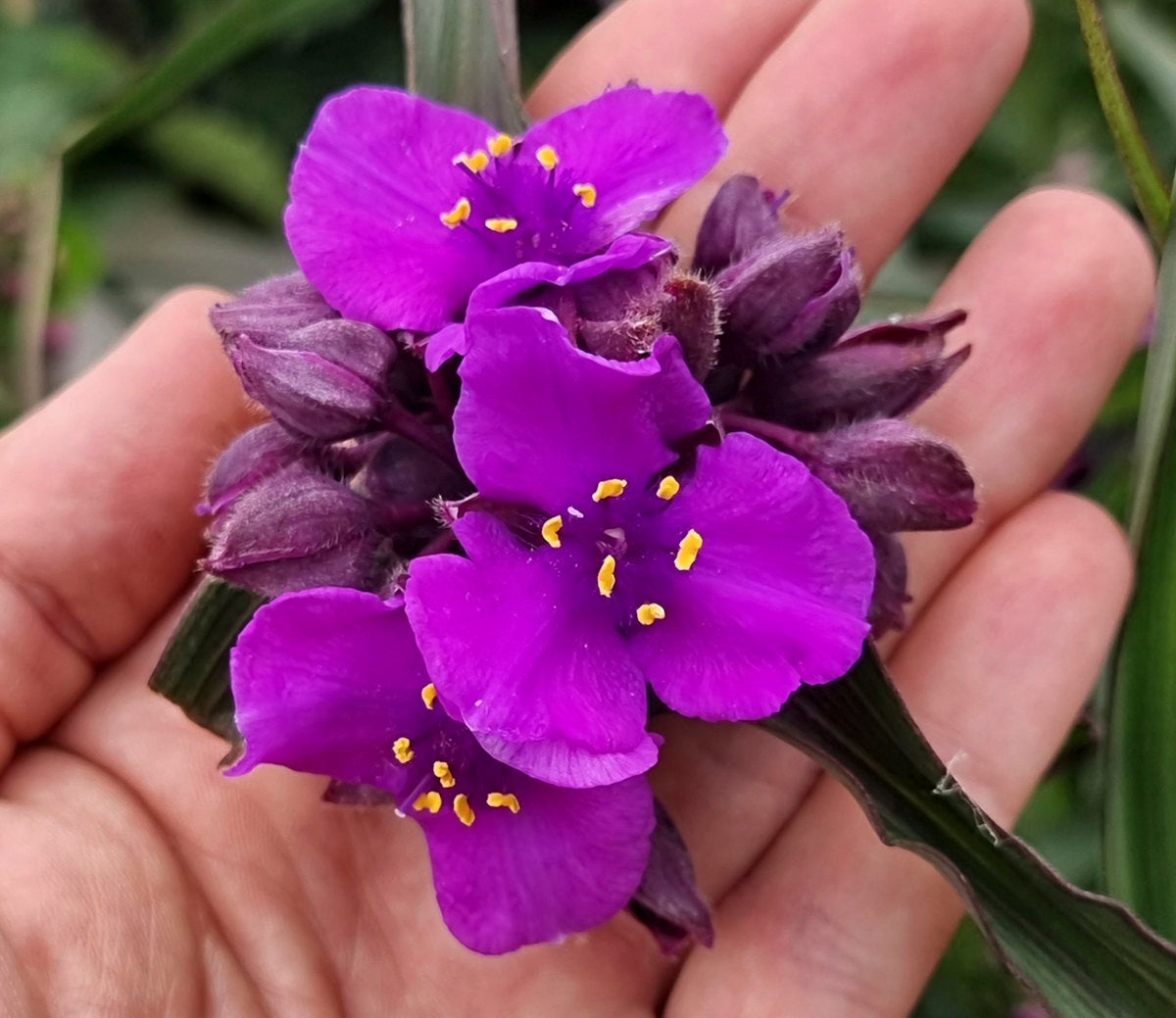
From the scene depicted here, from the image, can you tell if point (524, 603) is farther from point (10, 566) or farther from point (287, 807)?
point (10, 566)

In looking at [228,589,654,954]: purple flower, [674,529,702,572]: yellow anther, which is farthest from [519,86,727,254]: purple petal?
[228,589,654,954]: purple flower

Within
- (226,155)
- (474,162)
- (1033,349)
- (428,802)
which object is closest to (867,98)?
(1033,349)

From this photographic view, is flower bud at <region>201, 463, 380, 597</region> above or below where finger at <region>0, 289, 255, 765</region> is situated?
above

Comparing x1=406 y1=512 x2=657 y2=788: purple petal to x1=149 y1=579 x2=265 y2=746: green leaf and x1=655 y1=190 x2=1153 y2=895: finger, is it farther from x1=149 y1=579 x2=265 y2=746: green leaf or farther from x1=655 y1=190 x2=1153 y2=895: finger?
x1=655 y1=190 x2=1153 y2=895: finger

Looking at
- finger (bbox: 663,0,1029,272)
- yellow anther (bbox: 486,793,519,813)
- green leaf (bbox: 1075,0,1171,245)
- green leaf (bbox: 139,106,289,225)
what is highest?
green leaf (bbox: 1075,0,1171,245)

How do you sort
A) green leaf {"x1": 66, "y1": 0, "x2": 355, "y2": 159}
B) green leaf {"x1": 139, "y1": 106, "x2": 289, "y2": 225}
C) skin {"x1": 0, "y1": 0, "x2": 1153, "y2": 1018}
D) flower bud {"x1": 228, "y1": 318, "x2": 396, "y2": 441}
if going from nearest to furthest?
flower bud {"x1": 228, "y1": 318, "x2": 396, "y2": 441}
skin {"x1": 0, "y1": 0, "x2": 1153, "y2": 1018}
green leaf {"x1": 66, "y1": 0, "x2": 355, "y2": 159}
green leaf {"x1": 139, "y1": 106, "x2": 289, "y2": 225}

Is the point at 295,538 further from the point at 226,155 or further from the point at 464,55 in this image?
the point at 226,155
